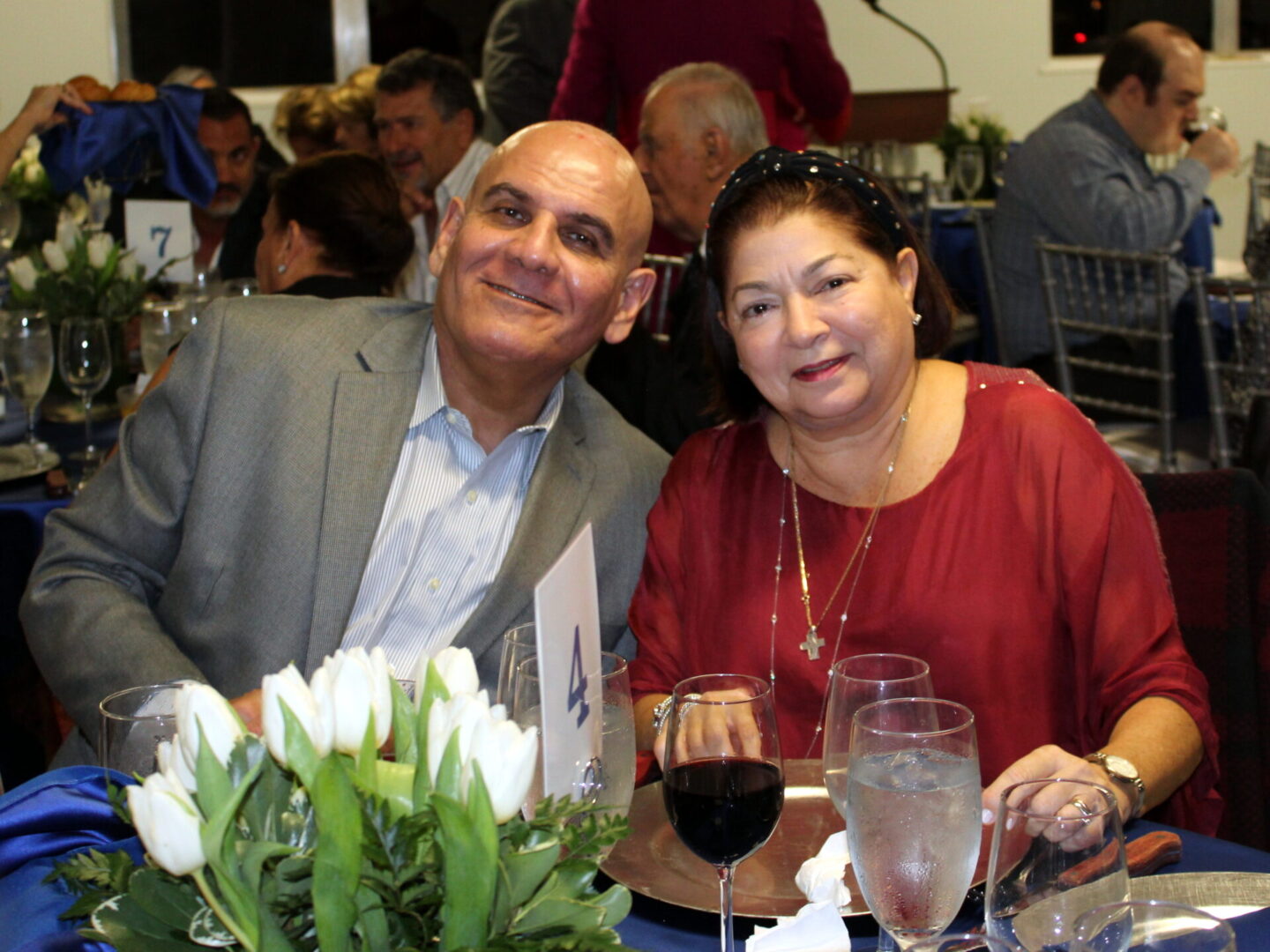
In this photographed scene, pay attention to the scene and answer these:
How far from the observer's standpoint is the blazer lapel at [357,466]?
1.83 m

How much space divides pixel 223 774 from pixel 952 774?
520 mm

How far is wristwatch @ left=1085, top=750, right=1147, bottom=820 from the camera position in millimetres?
1267

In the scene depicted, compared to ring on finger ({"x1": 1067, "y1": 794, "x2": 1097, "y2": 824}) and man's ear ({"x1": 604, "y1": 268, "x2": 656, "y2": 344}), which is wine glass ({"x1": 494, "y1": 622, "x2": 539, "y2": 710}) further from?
man's ear ({"x1": 604, "y1": 268, "x2": 656, "y2": 344})

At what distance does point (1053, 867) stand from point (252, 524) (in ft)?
4.18

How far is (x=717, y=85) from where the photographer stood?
363cm

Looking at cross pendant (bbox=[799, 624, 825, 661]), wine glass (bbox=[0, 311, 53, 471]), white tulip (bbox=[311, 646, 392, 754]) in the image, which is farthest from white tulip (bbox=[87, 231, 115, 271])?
white tulip (bbox=[311, 646, 392, 754])

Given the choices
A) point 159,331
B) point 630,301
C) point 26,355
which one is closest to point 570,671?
point 630,301

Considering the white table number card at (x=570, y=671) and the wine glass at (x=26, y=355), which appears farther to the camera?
the wine glass at (x=26, y=355)

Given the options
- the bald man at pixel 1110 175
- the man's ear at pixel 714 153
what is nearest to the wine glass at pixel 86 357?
the man's ear at pixel 714 153

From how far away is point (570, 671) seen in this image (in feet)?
3.29

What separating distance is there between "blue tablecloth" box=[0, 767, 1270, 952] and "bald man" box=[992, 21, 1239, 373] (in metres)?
4.32

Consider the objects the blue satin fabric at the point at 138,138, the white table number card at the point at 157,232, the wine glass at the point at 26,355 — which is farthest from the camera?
the blue satin fabric at the point at 138,138

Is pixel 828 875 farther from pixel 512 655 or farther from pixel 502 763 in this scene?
pixel 502 763

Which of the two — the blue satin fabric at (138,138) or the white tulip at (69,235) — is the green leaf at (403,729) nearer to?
the white tulip at (69,235)
